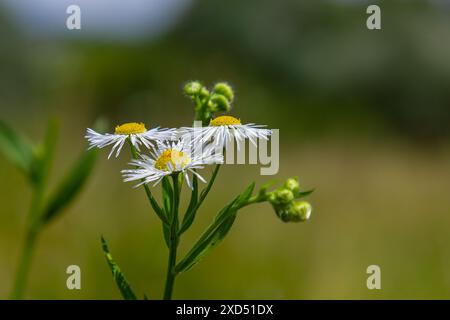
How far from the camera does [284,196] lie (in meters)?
1.30

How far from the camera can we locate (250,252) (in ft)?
13.0

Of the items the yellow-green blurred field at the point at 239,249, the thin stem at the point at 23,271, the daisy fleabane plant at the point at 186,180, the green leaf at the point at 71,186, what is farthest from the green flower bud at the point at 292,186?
the yellow-green blurred field at the point at 239,249

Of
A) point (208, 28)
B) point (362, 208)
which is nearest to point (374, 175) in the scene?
point (362, 208)

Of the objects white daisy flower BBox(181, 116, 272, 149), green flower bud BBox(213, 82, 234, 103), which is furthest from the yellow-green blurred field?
white daisy flower BBox(181, 116, 272, 149)

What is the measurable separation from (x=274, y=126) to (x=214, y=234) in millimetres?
12706

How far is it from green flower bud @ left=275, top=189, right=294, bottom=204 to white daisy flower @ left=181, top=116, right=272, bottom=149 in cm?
13

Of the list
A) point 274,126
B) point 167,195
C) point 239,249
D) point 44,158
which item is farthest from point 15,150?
point 274,126

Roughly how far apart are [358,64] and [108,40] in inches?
384

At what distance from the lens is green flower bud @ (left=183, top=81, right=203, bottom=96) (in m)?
1.47

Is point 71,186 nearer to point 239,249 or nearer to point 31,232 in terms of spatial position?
point 31,232

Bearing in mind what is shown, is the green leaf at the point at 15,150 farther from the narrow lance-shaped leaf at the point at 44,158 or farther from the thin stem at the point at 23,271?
the thin stem at the point at 23,271

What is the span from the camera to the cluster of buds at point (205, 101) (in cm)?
144

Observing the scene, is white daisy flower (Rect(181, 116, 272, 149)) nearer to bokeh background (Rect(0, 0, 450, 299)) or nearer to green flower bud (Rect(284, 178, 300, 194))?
green flower bud (Rect(284, 178, 300, 194))

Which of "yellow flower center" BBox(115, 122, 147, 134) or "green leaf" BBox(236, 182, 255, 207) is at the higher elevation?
"yellow flower center" BBox(115, 122, 147, 134)
